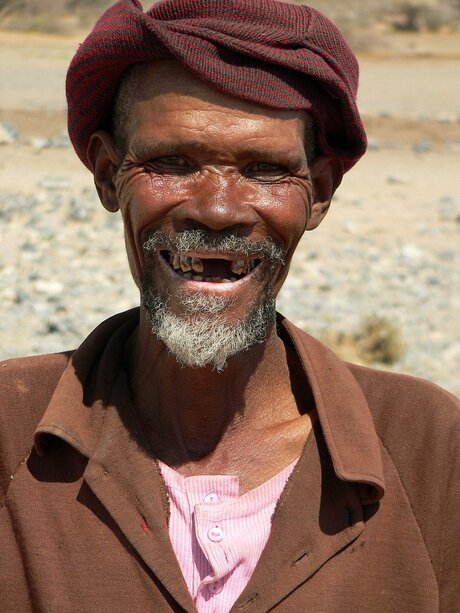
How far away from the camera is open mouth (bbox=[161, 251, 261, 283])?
2.54 meters

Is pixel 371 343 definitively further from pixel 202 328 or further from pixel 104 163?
pixel 202 328

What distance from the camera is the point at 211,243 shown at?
8.11ft

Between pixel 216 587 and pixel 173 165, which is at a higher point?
pixel 173 165

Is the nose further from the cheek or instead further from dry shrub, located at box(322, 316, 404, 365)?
dry shrub, located at box(322, 316, 404, 365)

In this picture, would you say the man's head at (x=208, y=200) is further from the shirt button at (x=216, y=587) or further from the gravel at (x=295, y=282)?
A: the gravel at (x=295, y=282)

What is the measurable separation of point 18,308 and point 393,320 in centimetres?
261

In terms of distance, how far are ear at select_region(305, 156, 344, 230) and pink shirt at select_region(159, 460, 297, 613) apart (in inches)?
25.1

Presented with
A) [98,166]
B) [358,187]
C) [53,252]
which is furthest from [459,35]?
[98,166]

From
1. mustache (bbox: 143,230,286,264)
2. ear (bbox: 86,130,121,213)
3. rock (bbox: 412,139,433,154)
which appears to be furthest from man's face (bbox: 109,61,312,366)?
rock (bbox: 412,139,433,154)

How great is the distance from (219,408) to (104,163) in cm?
68

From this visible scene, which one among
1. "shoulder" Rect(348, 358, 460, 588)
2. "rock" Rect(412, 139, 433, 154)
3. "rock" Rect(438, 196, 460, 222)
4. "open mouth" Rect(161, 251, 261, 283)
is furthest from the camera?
"rock" Rect(412, 139, 433, 154)

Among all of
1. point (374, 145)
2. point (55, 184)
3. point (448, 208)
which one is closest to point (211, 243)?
point (448, 208)

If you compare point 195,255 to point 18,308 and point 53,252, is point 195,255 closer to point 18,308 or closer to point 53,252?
point 18,308

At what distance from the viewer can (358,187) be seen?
11758 millimetres
